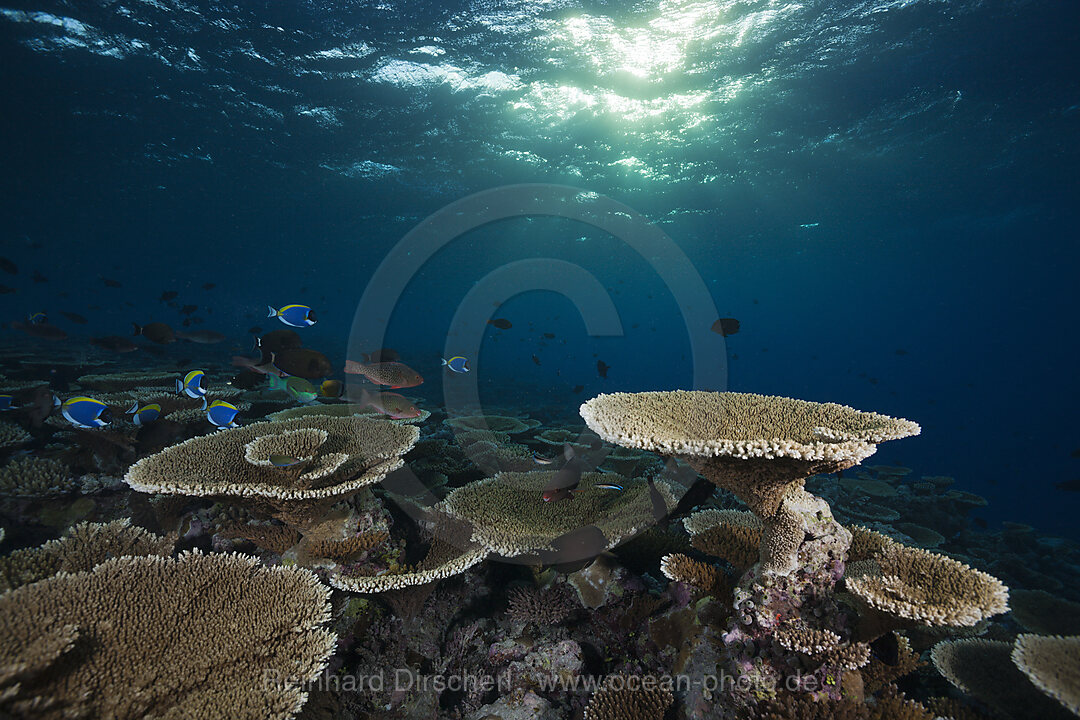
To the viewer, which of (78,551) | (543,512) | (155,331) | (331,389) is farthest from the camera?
(155,331)

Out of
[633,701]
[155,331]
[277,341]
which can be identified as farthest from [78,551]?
[155,331]

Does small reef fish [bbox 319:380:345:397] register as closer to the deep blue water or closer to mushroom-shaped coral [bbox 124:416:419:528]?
mushroom-shaped coral [bbox 124:416:419:528]

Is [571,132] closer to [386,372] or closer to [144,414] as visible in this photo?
[386,372]

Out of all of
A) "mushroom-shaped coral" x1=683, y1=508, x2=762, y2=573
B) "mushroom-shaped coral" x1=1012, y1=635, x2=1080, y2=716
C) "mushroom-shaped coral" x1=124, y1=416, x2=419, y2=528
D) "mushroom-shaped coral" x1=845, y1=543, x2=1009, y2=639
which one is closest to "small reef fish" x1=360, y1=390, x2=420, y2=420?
"mushroom-shaped coral" x1=124, y1=416, x2=419, y2=528

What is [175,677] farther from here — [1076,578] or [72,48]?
[72,48]

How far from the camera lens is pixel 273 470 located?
370 cm

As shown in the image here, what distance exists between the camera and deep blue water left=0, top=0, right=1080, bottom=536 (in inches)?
574

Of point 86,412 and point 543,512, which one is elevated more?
point 86,412

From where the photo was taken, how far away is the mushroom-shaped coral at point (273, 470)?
10.7 feet

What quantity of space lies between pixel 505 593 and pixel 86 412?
4.87 meters

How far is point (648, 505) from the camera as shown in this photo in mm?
4500

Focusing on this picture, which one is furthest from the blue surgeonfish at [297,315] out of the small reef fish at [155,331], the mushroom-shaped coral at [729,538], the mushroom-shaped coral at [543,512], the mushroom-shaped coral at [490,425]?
the mushroom-shaped coral at [729,538]

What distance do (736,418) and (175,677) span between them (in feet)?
13.0

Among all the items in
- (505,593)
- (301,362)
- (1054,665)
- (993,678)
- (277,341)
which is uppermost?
(277,341)
